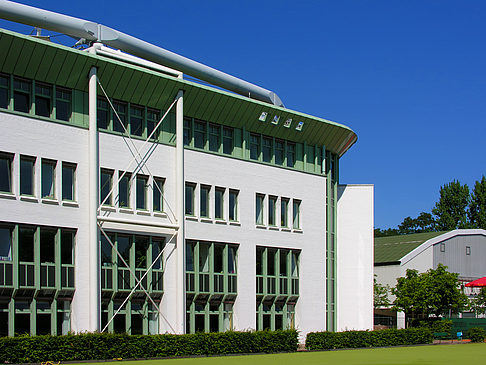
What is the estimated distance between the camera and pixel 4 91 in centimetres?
3478

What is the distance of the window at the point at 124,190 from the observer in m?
38.7

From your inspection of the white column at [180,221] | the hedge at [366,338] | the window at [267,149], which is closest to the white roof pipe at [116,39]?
the white column at [180,221]

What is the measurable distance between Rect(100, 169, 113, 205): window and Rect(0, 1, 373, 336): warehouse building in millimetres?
59

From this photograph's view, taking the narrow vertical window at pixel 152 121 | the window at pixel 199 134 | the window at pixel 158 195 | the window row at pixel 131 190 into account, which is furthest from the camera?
the window at pixel 199 134

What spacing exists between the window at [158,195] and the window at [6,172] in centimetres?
805

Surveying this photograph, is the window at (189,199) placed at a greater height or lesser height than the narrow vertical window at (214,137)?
lesser

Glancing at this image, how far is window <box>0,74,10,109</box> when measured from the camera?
3462 centimetres

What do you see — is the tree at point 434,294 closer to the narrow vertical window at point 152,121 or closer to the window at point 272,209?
the window at point 272,209

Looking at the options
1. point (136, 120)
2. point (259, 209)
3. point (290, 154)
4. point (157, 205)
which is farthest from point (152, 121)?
point (290, 154)

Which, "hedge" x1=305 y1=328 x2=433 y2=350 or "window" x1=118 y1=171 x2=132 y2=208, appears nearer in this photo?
"window" x1=118 y1=171 x2=132 y2=208

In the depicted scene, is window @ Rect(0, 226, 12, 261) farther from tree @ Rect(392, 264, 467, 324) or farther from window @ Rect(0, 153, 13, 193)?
tree @ Rect(392, 264, 467, 324)

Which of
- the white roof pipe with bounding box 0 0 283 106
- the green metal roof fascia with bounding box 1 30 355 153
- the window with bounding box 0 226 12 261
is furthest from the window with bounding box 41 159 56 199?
the white roof pipe with bounding box 0 0 283 106

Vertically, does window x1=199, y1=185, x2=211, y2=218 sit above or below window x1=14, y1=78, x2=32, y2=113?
below

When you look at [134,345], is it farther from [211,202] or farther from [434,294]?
[434,294]
